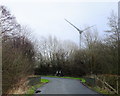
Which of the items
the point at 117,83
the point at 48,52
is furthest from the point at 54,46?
the point at 117,83

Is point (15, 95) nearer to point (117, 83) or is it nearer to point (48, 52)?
point (117, 83)

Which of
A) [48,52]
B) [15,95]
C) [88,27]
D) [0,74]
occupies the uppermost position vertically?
[88,27]

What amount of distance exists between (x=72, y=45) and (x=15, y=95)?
56253 millimetres

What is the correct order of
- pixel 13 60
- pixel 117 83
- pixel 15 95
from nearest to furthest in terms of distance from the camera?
pixel 13 60 → pixel 15 95 → pixel 117 83

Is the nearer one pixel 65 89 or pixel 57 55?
pixel 65 89

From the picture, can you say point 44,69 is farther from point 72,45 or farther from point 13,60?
point 13,60

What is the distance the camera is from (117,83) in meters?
15.2

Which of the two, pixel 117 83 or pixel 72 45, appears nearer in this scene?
pixel 117 83

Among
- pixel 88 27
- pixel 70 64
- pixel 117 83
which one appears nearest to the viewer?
pixel 117 83

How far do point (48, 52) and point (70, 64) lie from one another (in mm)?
11937

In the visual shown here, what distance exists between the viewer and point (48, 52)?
70500 mm

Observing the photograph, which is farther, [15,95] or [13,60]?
[15,95]

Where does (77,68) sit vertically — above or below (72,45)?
below

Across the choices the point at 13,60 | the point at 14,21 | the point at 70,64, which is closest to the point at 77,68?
the point at 70,64
